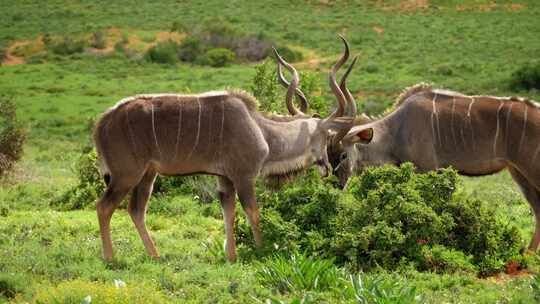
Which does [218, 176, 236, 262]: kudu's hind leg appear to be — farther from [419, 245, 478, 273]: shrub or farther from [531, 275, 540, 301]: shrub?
[531, 275, 540, 301]: shrub

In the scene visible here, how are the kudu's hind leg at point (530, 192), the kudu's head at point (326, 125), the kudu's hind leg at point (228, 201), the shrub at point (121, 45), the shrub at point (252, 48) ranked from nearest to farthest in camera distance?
the kudu's hind leg at point (228, 201)
the kudu's hind leg at point (530, 192)
the kudu's head at point (326, 125)
the shrub at point (252, 48)
the shrub at point (121, 45)

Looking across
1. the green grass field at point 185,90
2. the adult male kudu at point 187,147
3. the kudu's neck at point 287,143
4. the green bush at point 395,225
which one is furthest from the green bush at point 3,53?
the green bush at point 395,225

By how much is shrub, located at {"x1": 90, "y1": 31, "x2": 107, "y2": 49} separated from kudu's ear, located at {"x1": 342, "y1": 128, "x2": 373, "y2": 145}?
24.6 metres

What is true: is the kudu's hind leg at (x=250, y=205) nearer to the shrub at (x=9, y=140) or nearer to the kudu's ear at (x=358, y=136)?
the kudu's ear at (x=358, y=136)

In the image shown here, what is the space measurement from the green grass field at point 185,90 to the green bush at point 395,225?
0.88 feet

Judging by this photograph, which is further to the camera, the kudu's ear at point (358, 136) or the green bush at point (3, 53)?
the green bush at point (3, 53)

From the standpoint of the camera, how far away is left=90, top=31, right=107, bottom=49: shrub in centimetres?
3217

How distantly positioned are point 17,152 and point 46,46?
65.3 ft

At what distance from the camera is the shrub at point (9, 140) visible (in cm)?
1241

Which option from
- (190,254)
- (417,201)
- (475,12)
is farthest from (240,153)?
(475,12)

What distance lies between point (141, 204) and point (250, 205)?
984mm

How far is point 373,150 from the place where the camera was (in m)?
8.95

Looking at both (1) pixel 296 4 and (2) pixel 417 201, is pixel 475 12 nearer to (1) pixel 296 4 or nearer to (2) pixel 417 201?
(1) pixel 296 4

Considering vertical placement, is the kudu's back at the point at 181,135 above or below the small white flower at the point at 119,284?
above
